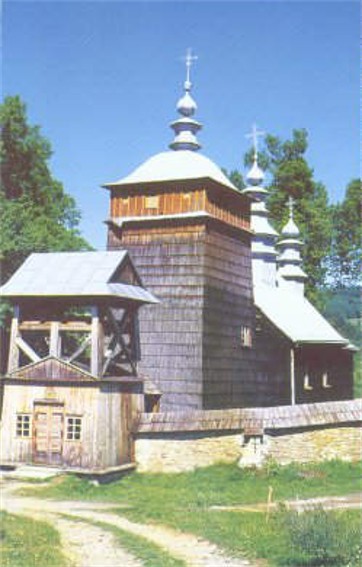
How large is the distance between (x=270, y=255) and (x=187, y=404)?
1619cm

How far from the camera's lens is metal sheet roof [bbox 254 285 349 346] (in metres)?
28.2

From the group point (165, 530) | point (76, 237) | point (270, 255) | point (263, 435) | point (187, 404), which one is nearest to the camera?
point (165, 530)

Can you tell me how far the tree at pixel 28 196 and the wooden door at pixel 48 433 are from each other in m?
10.5

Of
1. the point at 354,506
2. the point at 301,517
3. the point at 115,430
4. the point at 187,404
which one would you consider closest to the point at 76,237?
the point at 187,404

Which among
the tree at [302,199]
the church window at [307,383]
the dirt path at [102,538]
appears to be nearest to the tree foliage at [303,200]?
the tree at [302,199]

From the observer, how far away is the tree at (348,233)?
48906 millimetres

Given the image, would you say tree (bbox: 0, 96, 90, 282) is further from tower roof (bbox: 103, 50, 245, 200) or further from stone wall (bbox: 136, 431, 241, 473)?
stone wall (bbox: 136, 431, 241, 473)

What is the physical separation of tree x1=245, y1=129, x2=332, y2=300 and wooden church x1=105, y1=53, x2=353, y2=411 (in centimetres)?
2168

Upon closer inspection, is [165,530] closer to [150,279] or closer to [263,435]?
[263,435]

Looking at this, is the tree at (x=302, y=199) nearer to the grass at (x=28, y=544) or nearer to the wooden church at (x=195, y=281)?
the wooden church at (x=195, y=281)

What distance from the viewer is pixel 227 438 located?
19562mm

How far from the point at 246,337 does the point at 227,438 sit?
19.7ft

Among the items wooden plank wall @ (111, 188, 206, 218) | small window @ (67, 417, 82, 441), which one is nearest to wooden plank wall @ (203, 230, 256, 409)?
wooden plank wall @ (111, 188, 206, 218)

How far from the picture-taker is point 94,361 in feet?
60.7
